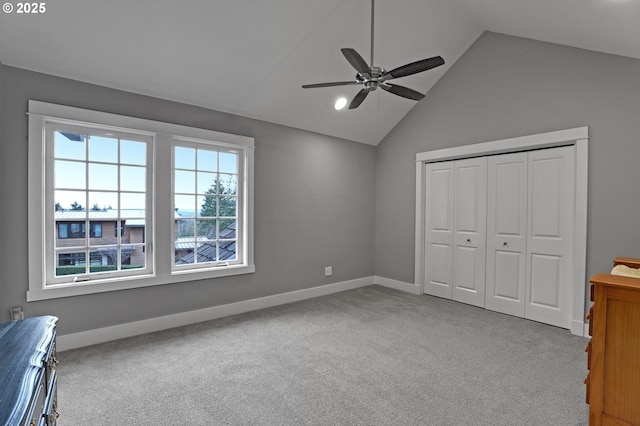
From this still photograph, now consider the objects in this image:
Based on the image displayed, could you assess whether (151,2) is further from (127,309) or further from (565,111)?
(565,111)

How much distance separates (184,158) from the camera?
3668mm

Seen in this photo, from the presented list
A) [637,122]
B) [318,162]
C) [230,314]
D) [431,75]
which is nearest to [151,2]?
[318,162]

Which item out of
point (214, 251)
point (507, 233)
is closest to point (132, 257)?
point (214, 251)

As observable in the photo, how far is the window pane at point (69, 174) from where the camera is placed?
9.65 feet

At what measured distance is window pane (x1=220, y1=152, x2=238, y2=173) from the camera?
3.98m

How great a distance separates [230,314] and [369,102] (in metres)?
3.47

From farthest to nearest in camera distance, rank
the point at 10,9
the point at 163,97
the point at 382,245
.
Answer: the point at 382,245 → the point at 163,97 → the point at 10,9

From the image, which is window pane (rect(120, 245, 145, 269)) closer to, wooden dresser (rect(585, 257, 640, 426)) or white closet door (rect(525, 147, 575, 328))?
wooden dresser (rect(585, 257, 640, 426))

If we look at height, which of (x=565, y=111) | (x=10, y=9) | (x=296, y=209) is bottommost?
(x=296, y=209)

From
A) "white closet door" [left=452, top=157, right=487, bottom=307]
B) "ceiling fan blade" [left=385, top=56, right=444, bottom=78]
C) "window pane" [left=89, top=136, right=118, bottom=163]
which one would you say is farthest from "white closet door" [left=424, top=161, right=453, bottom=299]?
"window pane" [left=89, top=136, right=118, bottom=163]

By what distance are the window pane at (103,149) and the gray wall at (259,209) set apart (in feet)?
1.01

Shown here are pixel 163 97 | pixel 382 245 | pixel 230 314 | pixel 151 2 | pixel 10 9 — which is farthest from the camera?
pixel 382 245

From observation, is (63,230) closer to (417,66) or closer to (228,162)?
(228,162)

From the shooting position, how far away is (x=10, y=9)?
2.36m
